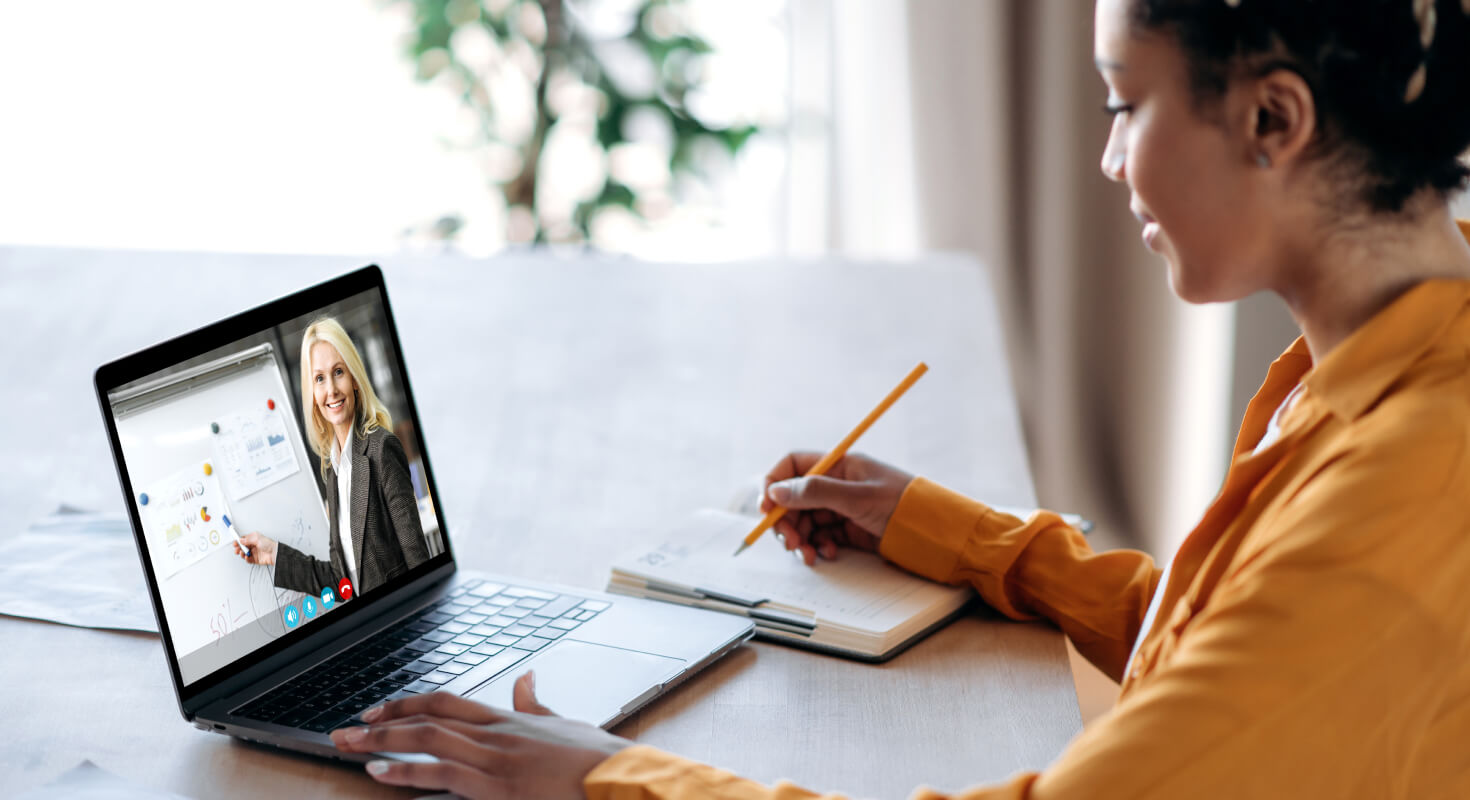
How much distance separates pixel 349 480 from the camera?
2.98 feet

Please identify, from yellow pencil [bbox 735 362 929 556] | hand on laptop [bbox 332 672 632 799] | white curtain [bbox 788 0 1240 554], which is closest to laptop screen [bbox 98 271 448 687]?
hand on laptop [bbox 332 672 632 799]

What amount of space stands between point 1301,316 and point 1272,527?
0.15 meters

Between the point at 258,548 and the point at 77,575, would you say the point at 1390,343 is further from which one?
the point at 77,575

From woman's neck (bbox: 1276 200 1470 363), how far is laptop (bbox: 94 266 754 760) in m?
0.44

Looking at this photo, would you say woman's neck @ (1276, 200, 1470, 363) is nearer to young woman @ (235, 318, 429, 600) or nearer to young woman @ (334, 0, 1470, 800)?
young woman @ (334, 0, 1470, 800)

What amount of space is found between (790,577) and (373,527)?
0.31 metres

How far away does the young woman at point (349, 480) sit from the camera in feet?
2.92

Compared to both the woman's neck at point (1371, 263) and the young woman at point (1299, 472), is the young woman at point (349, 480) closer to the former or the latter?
the young woman at point (1299, 472)

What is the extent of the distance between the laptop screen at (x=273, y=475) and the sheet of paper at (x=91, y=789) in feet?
0.23

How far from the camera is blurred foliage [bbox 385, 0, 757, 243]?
8.29 ft

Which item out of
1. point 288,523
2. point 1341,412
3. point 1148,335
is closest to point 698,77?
point 1148,335

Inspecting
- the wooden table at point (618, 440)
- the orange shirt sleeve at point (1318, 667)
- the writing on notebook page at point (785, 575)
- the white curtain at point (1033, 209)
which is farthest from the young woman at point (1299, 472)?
the white curtain at point (1033, 209)

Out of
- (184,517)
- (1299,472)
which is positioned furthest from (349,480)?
(1299,472)

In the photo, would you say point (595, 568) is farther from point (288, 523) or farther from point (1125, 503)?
point (1125, 503)
